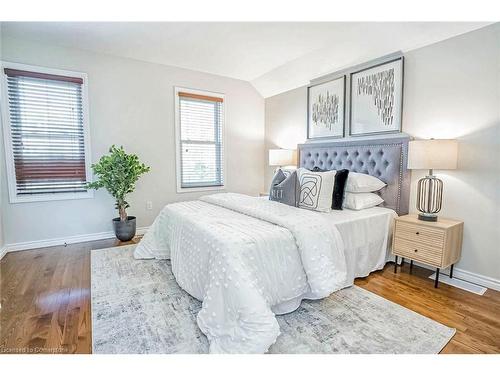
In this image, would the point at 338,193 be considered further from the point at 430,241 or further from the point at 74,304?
the point at 74,304

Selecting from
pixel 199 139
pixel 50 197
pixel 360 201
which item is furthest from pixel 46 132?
pixel 360 201

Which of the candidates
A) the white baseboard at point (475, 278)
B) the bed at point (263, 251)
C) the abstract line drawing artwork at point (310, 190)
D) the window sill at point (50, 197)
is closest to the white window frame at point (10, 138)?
the window sill at point (50, 197)

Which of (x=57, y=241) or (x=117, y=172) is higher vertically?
(x=117, y=172)

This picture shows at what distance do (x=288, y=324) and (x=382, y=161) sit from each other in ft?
6.95

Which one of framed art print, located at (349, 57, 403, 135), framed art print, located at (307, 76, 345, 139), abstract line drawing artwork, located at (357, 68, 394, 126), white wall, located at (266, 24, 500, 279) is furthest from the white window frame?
white wall, located at (266, 24, 500, 279)

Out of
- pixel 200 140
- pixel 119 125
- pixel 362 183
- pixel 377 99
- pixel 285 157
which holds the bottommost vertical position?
pixel 362 183

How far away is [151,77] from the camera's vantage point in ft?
12.7

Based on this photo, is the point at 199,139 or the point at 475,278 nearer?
the point at 475,278

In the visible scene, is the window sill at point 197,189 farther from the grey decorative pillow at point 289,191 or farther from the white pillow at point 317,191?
the white pillow at point 317,191

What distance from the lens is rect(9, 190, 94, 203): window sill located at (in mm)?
3182

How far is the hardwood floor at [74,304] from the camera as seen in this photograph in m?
1.61

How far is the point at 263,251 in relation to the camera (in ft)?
5.76

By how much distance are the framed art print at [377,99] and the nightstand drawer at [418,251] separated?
48.0 inches
